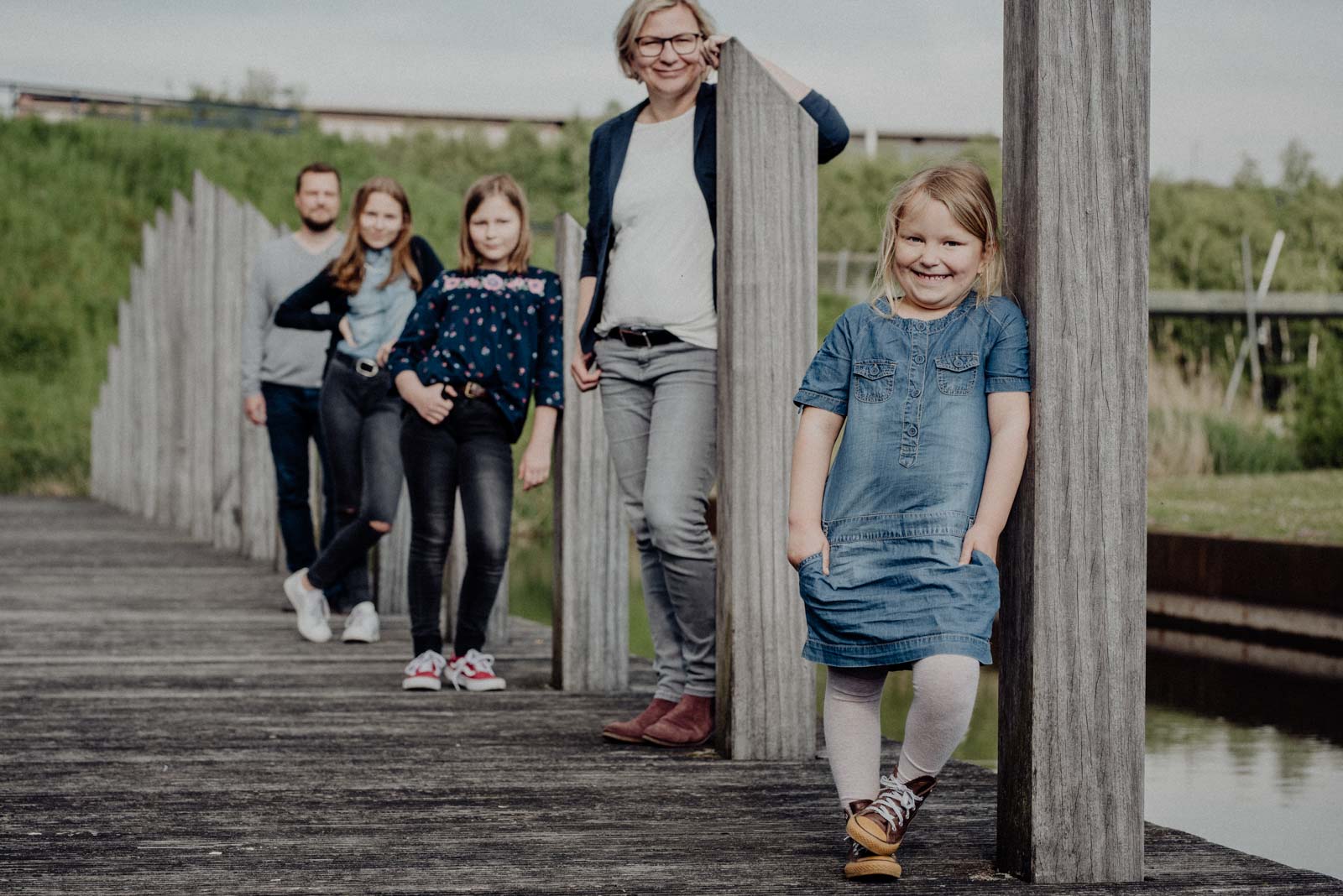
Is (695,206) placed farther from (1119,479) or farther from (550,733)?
(1119,479)

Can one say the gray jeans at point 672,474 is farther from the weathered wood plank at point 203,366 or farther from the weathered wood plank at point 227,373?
the weathered wood plank at point 203,366

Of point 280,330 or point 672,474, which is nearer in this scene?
point 672,474

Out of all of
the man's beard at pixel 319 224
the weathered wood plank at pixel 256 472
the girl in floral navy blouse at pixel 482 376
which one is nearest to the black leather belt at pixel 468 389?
the girl in floral navy blouse at pixel 482 376

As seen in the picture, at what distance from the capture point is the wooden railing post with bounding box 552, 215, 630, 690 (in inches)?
226

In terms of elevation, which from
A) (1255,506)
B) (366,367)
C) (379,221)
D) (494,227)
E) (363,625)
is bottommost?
(363,625)

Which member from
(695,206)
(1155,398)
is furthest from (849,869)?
(1155,398)

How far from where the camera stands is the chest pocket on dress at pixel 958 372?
3.26 metres

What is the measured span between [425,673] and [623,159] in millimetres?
1865

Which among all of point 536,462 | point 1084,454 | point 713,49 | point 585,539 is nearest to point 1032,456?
point 1084,454

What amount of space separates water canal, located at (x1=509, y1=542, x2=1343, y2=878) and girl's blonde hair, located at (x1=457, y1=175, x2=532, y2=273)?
1871 millimetres

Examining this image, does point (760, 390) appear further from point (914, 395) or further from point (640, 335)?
point (914, 395)

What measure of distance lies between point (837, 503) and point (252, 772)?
170 cm

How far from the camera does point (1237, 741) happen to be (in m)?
7.33

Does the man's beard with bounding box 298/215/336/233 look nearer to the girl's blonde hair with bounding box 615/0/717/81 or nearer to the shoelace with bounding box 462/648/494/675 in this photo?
the shoelace with bounding box 462/648/494/675
